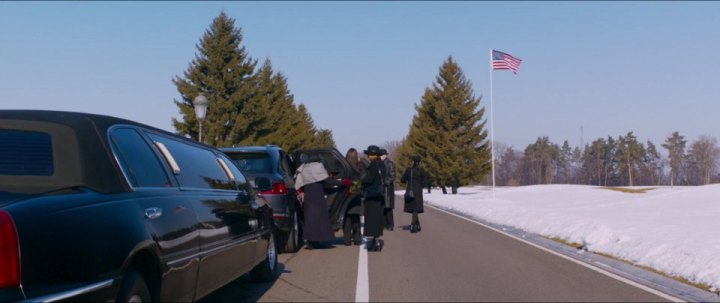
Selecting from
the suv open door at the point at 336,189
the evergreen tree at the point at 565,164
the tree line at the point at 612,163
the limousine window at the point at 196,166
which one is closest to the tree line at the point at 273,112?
the suv open door at the point at 336,189

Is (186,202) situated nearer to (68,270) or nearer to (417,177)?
(68,270)

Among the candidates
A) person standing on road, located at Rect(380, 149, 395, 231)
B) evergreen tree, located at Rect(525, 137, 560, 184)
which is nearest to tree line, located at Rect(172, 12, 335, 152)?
person standing on road, located at Rect(380, 149, 395, 231)

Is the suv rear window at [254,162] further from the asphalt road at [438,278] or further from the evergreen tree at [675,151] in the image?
the evergreen tree at [675,151]

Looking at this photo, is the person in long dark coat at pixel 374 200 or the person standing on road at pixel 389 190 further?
the person standing on road at pixel 389 190

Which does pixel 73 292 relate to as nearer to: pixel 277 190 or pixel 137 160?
pixel 137 160

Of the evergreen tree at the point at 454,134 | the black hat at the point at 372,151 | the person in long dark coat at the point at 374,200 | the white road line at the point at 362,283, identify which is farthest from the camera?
the evergreen tree at the point at 454,134

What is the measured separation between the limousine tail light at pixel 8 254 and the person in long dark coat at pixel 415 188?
12.0 metres

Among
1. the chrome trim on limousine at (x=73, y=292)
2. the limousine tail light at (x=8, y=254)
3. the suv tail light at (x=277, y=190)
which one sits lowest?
the chrome trim on limousine at (x=73, y=292)

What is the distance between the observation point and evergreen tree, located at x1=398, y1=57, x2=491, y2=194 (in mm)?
53344

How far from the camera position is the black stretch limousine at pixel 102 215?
3502 mm

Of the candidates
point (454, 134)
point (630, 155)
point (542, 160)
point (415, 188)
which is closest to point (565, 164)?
point (542, 160)

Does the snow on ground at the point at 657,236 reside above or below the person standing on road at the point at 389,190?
below

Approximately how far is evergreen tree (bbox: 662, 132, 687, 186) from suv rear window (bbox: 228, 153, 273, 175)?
404 feet

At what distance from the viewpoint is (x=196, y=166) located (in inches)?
246
